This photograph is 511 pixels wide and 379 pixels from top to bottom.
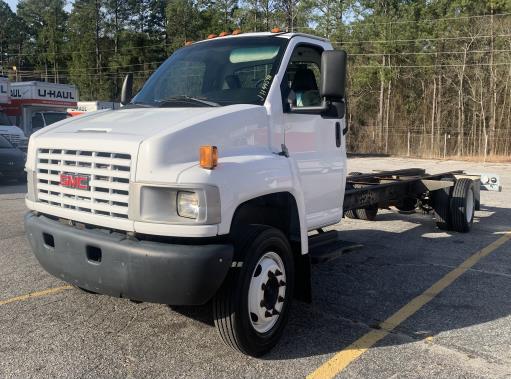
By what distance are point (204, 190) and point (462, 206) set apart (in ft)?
21.1

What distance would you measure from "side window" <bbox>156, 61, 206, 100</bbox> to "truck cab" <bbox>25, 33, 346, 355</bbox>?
0.06 feet

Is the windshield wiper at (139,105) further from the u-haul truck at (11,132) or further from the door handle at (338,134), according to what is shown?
the u-haul truck at (11,132)

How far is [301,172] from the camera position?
4758mm

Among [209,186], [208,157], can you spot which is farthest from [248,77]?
[209,186]

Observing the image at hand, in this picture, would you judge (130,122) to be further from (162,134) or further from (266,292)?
(266,292)

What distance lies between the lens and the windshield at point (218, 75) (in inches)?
179

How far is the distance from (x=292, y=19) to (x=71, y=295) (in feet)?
137

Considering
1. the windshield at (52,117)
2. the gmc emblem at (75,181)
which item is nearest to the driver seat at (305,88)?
the gmc emblem at (75,181)

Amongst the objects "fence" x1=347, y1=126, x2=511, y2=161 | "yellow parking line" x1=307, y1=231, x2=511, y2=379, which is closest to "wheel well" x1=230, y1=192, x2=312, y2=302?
"yellow parking line" x1=307, y1=231, x2=511, y2=379

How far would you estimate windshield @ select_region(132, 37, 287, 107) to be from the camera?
455 centimetres

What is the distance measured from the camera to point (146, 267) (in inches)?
134

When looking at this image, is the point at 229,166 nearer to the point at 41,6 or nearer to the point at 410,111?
the point at 410,111

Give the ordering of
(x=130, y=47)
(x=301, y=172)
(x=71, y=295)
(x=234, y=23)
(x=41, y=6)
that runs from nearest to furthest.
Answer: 1. (x=301, y=172)
2. (x=71, y=295)
3. (x=234, y=23)
4. (x=130, y=47)
5. (x=41, y=6)

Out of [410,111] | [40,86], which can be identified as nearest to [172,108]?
[40,86]
